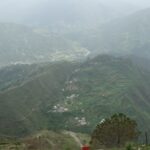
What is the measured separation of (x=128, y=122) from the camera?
13025 cm

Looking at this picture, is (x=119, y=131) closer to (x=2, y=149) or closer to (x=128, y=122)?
(x=128, y=122)

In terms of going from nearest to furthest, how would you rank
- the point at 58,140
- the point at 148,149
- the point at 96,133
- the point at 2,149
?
the point at 148,149 < the point at 2,149 < the point at 96,133 < the point at 58,140

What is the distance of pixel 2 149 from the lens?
122000 mm

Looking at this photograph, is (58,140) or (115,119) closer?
(115,119)

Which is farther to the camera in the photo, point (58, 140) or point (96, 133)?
point (58, 140)

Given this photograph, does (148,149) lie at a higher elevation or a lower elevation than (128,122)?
lower

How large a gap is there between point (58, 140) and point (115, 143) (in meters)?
55.7

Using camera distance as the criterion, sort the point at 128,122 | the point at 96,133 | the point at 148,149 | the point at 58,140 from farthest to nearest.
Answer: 1. the point at 58,140
2. the point at 96,133
3. the point at 128,122
4. the point at 148,149

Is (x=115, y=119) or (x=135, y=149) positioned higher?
(x=115, y=119)

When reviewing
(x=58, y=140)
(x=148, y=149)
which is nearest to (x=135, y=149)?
(x=148, y=149)

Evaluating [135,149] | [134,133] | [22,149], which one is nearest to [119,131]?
[134,133]

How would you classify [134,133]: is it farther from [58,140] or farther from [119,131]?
[58,140]

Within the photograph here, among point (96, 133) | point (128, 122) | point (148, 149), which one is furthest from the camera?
point (96, 133)

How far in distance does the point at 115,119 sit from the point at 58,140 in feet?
205
